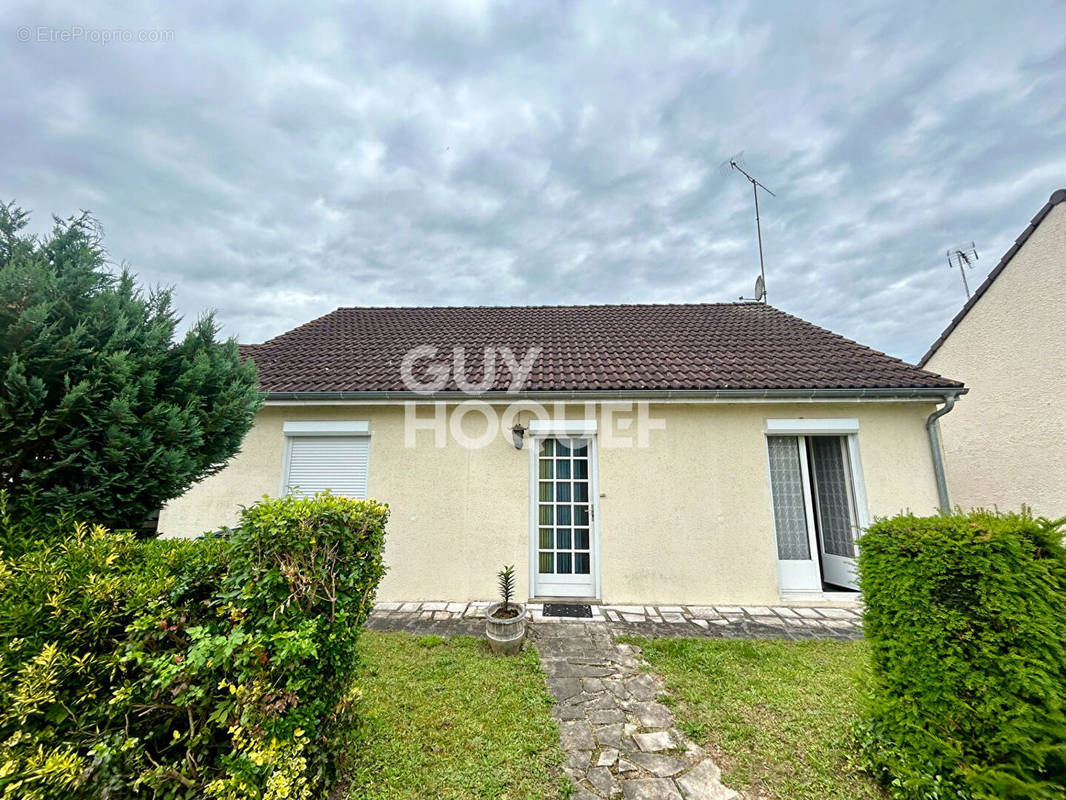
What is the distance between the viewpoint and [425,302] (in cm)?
1248

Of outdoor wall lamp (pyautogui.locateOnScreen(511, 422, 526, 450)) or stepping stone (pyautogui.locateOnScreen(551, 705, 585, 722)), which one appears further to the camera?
outdoor wall lamp (pyautogui.locateOnScreen(511, 422, 526, 450))

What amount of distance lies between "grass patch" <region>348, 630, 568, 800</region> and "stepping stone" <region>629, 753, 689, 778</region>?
63cm

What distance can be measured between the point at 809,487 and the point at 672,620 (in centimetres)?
358

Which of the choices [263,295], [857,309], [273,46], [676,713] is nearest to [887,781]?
[676,713]

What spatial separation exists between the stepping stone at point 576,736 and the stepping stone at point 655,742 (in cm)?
20

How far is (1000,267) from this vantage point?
8.52m

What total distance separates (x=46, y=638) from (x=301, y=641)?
131 centimetres

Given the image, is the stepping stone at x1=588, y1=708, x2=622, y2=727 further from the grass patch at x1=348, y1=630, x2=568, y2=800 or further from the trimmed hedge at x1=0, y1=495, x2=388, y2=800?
the trimmed hedge at x1=0, y1=495, x2=388, y2=800

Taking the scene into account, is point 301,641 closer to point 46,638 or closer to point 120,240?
point 46,638

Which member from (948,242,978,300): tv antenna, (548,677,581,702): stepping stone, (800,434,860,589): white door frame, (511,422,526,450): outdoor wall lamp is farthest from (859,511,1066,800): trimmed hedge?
(948,242,978,300): tv antenna

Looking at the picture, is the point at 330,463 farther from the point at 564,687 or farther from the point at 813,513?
the point at 813,513

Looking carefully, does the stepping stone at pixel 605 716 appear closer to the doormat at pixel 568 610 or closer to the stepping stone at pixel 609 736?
the stepping stone at pixel 609 736

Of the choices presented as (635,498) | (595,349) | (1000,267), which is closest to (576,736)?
(635,498)

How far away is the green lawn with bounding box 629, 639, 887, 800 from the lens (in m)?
2.80
